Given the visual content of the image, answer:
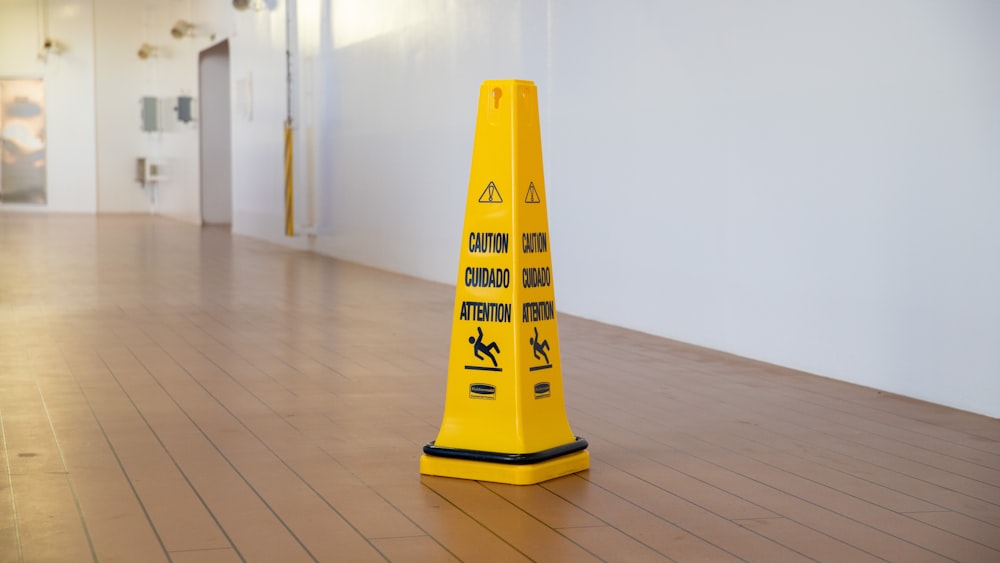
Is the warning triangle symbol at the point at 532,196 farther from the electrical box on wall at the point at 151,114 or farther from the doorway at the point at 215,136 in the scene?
the electrical box on wall at the point at 151,114

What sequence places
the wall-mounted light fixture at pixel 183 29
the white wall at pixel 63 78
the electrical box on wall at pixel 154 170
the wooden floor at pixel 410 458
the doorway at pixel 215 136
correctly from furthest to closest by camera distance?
the white wall at pixel 63 78
the electrical box on wall at pixel 154 170
the wall-mounted light fixture at pixel 183 29
the doorway at pixel 215 136
the wooden floor at pixel 410 458

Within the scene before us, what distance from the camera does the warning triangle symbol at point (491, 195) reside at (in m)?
3.57

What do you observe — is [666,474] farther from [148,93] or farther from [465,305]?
[148,93]

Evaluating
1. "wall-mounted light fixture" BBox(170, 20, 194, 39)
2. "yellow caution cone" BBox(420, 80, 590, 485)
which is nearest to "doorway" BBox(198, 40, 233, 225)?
"wall-mounted light fixture" BBox(170, 20, 194, 39)

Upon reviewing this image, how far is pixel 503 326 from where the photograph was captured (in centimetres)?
353

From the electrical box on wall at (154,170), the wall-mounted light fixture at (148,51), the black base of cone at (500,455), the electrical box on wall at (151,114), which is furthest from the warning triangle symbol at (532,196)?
the wall-mounted light fixture at (148,51)

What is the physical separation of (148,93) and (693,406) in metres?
19.6

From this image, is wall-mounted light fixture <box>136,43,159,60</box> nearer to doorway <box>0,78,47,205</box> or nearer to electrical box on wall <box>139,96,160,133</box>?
electrical box on wall <box>139,96,160,133</box>

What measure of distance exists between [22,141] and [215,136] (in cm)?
563

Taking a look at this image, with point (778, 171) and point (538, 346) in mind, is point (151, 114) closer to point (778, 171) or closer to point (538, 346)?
point (778, 171)

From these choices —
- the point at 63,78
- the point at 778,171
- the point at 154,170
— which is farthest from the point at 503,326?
the point at 63,78

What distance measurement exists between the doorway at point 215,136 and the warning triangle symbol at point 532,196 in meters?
16.1

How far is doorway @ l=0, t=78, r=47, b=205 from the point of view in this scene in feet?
73.8

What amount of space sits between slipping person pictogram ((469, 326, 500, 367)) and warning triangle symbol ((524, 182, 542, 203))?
1.38ft
